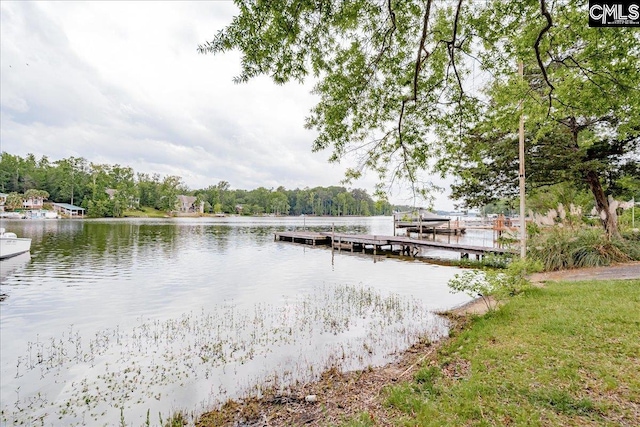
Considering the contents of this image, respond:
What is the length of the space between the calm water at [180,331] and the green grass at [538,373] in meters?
1.59

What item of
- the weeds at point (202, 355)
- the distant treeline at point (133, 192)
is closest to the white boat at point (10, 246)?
the weeds at point (202, 355)

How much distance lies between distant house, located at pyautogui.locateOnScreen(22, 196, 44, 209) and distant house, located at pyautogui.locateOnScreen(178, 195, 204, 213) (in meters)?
30.9

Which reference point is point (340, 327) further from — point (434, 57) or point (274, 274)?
point (274, 274)

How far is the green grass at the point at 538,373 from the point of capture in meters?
2.65

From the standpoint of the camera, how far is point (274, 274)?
1390 centimetres

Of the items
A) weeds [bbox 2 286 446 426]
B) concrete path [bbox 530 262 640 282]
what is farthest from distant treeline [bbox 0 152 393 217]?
weeds [bbox 2 286 446 426]

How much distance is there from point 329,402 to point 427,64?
5.51m

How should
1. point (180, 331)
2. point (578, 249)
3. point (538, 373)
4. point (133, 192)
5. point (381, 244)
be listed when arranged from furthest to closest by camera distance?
point (133, 192), point (381, 244), point (578, 249), point (180, 331), point (538, 373)

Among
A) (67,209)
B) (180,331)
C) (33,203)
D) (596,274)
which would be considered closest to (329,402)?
(180,331)

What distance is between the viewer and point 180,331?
693 cm

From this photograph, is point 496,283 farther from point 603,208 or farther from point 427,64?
point 603,208

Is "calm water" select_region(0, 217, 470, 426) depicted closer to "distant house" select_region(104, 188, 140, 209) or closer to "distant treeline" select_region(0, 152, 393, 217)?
"distant treeline" select_region(0, 152, 393, 217)

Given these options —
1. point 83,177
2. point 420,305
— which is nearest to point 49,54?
point 420,305

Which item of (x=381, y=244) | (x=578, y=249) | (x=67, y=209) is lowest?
(x=381, y=244)
